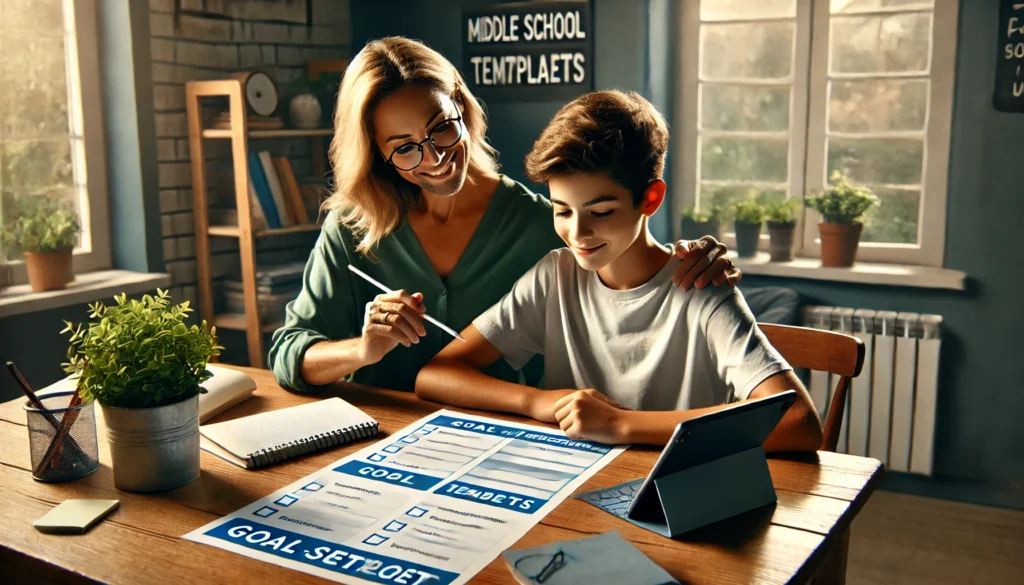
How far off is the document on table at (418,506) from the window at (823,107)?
2420mm

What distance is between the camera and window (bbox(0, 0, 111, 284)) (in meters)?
3.07

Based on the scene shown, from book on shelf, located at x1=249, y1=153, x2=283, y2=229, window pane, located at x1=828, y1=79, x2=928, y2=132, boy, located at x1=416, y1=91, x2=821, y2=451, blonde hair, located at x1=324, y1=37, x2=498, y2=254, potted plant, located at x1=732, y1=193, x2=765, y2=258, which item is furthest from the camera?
potted plant, located at x1=732, y1=193, x2=765, y2=258

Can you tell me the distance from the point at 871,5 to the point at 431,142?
2274 mm

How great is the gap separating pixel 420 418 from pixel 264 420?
268 millimetres

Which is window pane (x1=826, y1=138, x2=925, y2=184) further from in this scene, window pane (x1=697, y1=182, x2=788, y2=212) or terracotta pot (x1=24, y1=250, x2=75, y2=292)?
terracotta pot (x1=24, y1=250, x2=75, y2=292)

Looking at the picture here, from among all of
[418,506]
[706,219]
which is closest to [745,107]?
[706,219]

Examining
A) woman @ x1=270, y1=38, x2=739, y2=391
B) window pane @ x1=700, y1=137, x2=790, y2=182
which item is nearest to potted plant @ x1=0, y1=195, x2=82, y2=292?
woman @ x1=270, y1=38, x2=739, y2=391

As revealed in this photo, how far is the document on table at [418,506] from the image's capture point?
3.66 feet

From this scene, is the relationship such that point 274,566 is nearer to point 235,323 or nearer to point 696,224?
point 235,323

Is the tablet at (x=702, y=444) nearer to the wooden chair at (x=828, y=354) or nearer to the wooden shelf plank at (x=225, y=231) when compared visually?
the wooden chair at (x=828, y=354)

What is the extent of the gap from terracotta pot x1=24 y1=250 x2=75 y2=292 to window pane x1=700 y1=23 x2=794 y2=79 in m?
2.46

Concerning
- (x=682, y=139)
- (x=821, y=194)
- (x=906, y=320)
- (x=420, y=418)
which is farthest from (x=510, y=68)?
(x=420, y=418)

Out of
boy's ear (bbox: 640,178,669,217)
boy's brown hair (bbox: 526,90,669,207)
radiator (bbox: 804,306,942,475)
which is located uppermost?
boy's brown hair (bbox: 526,90,669,207)

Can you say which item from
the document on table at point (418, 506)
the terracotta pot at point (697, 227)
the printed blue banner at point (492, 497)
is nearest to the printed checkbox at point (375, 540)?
the document on table at point (418, 506)
